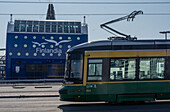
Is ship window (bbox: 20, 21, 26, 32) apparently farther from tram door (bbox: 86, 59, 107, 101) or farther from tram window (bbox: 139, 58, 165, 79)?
tram window (bbox: 139, 58, 165, 79)

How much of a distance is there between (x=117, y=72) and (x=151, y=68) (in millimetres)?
1707

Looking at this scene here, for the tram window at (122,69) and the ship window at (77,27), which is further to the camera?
the ship window at (77,27)

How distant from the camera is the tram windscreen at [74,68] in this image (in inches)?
568

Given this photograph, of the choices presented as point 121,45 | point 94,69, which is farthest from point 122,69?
point 94,69

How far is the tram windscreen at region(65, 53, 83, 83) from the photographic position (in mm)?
Result: 14438

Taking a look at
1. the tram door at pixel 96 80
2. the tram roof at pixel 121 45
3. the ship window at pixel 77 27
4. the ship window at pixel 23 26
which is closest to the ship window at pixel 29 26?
the ship window at pixel 23 26

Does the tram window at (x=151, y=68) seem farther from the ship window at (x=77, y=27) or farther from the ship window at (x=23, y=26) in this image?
the ship window at (x=23, y=26)

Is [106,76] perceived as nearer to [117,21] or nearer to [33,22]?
[117,21]

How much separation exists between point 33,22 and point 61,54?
7.18 m

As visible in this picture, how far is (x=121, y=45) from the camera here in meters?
14.8

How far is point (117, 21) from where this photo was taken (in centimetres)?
1847

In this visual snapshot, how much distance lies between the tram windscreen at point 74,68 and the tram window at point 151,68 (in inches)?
117

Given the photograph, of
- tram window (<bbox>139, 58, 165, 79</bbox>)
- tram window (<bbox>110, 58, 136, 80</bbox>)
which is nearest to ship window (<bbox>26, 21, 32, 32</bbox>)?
tram window (<bbox>110, 58, 136, 80</bbox>)

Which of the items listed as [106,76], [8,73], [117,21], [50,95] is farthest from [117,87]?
[8,73]
